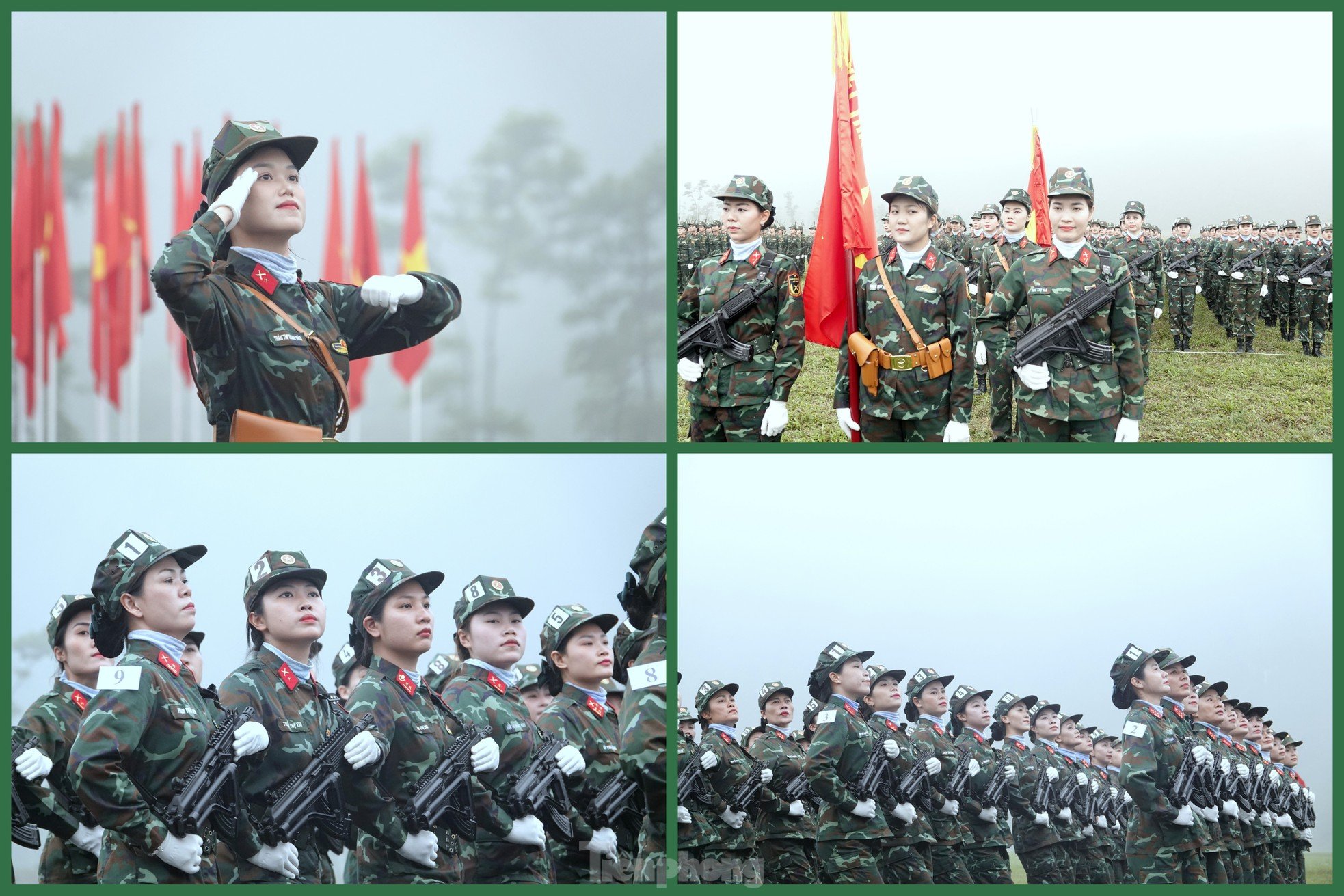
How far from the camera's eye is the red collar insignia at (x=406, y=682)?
7727 millimetres

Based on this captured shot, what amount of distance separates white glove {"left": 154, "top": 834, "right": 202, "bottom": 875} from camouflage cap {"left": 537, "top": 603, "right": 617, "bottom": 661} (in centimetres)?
194

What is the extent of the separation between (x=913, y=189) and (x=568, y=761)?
3.47 m

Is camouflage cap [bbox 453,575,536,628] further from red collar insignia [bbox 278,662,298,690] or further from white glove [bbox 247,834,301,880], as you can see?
white glove [bbox 247,834,301,880]

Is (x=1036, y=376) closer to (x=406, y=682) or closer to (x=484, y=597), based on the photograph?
(x=484, y=597)

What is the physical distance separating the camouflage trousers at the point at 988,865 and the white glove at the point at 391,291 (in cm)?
421

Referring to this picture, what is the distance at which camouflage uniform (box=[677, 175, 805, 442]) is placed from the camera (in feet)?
27.9

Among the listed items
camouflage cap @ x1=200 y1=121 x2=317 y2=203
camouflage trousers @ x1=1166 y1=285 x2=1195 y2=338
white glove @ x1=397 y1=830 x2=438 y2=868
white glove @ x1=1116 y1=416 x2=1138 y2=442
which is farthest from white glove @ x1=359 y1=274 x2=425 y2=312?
camouflage trousers @ x1=1166 y1=285 x2=1195 y2=338

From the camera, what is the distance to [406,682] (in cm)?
773

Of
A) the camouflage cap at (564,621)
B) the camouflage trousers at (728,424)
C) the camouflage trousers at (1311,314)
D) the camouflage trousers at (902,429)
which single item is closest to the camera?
the camouflage cap at (564,621)

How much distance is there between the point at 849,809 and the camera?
8359mm

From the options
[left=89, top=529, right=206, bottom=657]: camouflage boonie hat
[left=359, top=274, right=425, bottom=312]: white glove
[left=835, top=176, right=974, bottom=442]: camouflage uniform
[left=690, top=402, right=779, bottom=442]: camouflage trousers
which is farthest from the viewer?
[left=690, top=402, right=779, bottom=442]: camouflage trousers

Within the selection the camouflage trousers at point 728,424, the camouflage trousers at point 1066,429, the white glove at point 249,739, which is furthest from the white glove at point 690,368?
the white glove at point 249,739

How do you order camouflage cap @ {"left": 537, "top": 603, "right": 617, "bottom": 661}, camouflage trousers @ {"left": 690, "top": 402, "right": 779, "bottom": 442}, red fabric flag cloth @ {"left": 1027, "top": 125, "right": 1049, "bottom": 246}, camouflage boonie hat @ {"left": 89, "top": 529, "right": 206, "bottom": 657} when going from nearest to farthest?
1. camouflage boonie hat @ {"left": 89, "top": 529, "right": 206, "bottom": 657}
2. camouflage cap @ {"left": 537, "top": 603, "right": 617, "bottom": 661}
3. camouflage trousers @ {"left": 690, "top": 402, "right": 779, "bottom": 442}
4. red fabric flag cloth @ {"left": 1027, "top": 125, "right": 1049, "bottom": 246}

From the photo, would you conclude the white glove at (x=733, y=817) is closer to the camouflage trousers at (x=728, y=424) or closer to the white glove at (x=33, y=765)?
the camouflage trousers at (x=728, y=424)
